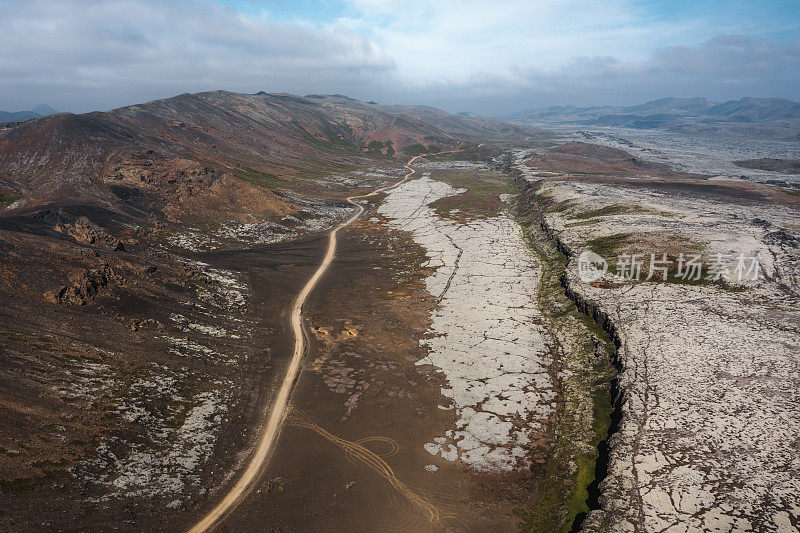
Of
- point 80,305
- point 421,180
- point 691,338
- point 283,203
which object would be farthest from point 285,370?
point 421,180

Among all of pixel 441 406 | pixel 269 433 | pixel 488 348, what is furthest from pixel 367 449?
pixel 488 348

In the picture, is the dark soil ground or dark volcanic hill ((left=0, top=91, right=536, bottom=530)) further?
the dark soil ground

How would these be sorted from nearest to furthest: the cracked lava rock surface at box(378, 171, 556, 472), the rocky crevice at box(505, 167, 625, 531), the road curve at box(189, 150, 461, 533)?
the rocky crevice at box(505, 167, 625, 531) → the road curve at box(189, 150, 461, 533) → the cracked lava rock surface at box(378, 171, 556, 472)

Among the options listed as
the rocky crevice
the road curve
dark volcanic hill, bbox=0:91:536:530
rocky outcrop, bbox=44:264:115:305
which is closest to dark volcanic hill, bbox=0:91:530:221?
dark volcanic hill, bbox=0:91:536:530

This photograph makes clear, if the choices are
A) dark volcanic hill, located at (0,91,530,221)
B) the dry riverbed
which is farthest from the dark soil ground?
dark volcanic hill, located at (0,91,530,221)

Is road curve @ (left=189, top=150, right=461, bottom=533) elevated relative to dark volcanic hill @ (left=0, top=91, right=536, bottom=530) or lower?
lower

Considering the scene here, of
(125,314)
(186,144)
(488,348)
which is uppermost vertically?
(186,144)

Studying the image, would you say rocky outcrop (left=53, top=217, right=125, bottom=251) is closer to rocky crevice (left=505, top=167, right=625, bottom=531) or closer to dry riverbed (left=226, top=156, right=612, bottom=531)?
dry riverbed (left=226, top=156, right=612, bottom=531)

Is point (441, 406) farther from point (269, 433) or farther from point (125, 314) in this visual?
point (125, 314)

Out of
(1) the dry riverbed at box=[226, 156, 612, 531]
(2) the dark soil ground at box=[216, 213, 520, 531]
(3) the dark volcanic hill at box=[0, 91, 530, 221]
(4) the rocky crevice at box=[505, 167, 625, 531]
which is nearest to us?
(4) the rocky crevice at box=[505, 167, 625, 531]

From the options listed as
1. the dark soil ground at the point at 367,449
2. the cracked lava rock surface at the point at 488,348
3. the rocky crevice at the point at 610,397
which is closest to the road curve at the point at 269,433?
the dark soil ground at the point at 367,449

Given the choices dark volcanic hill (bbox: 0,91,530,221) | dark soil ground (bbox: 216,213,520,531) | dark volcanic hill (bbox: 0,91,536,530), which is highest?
dark volcanic hill (bbox: 0,91,530,221)

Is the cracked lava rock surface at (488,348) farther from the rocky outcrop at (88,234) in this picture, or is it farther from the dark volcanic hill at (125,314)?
the rocky outcrop at (88,234)
